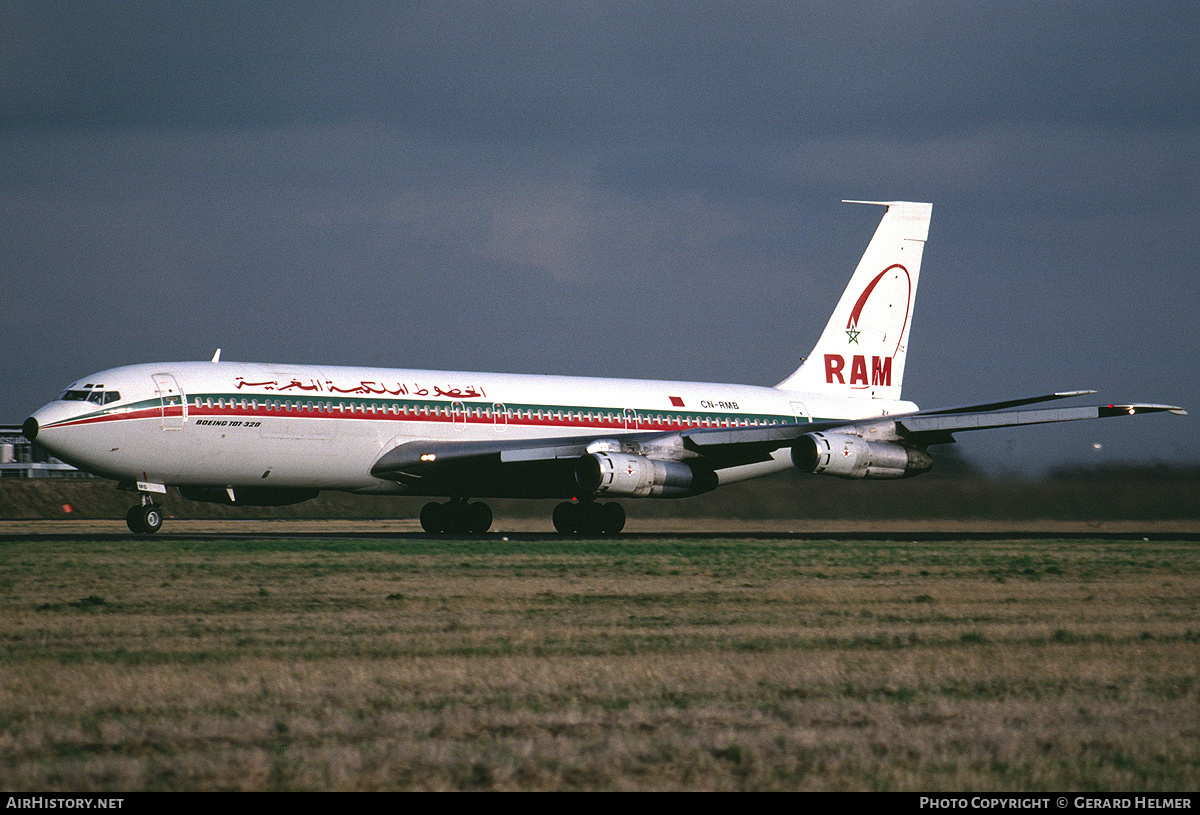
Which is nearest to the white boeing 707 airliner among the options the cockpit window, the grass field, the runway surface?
the cockpit window

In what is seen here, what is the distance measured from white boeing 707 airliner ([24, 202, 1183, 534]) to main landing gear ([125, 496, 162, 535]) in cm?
5

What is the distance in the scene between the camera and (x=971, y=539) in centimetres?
3625

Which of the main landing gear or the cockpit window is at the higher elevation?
the cockpit window

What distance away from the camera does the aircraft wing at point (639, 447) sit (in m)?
37.2

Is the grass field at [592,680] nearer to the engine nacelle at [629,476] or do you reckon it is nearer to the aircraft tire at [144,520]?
the aircraft tire at [144,520]

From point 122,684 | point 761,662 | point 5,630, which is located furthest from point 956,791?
point 5,630

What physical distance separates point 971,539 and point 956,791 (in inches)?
1134

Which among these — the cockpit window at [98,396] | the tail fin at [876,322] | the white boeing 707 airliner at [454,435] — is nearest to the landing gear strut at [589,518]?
the white boeing 707 airliner at [454,435]

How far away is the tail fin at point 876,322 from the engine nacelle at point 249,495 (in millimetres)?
17322

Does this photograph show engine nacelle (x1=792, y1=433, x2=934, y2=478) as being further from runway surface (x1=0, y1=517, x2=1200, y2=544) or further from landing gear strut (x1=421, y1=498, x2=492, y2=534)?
landing gear strut (x1=421, y1=498, x2=492, y2=534)

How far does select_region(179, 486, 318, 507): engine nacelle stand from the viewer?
36438 mm

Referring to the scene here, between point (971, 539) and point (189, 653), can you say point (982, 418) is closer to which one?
point (971, 539)

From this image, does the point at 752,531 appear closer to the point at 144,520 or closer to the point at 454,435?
the point at 454,435

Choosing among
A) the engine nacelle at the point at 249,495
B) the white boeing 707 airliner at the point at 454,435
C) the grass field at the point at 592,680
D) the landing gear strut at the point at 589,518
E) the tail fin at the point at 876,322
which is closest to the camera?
the grass field at the point at 592,680
